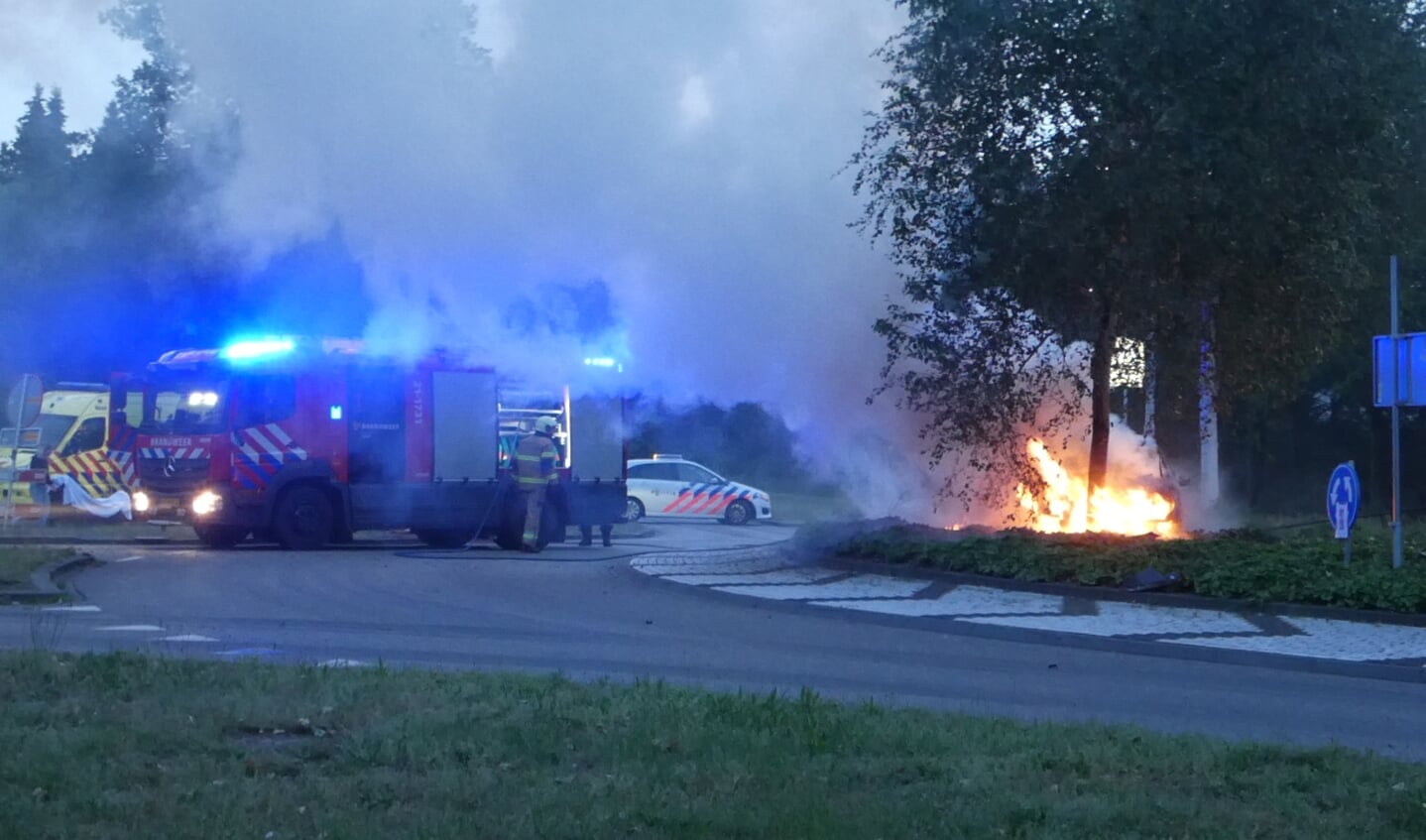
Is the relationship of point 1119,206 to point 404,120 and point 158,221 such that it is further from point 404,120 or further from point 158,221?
point 158,221

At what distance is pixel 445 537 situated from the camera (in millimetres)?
24281

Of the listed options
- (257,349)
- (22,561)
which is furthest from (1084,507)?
(22,561)

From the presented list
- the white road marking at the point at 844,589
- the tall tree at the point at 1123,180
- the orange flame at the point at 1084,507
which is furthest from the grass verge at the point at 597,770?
the orange flame at the point at 1084,507

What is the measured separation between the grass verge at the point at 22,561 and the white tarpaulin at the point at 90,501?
32.5 feet

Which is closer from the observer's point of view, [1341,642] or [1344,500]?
[1341,642]

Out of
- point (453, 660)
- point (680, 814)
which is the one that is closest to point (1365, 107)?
point (453, 660)

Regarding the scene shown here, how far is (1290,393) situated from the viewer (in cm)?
2131

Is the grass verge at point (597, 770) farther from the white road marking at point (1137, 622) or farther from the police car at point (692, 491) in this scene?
the police car at point (692, 491)

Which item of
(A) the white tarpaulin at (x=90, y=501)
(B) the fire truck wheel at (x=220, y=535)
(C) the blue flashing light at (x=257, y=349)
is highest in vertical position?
(C) the blue flashing light at (x=257, y=349)

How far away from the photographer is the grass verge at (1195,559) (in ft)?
47.1

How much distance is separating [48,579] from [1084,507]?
12876 mm

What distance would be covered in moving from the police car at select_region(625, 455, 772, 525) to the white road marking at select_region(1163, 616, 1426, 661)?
→ 2267cm

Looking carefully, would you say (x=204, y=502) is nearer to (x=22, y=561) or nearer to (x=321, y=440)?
(x=321, y=440)

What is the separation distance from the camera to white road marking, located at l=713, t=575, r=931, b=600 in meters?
16.5
